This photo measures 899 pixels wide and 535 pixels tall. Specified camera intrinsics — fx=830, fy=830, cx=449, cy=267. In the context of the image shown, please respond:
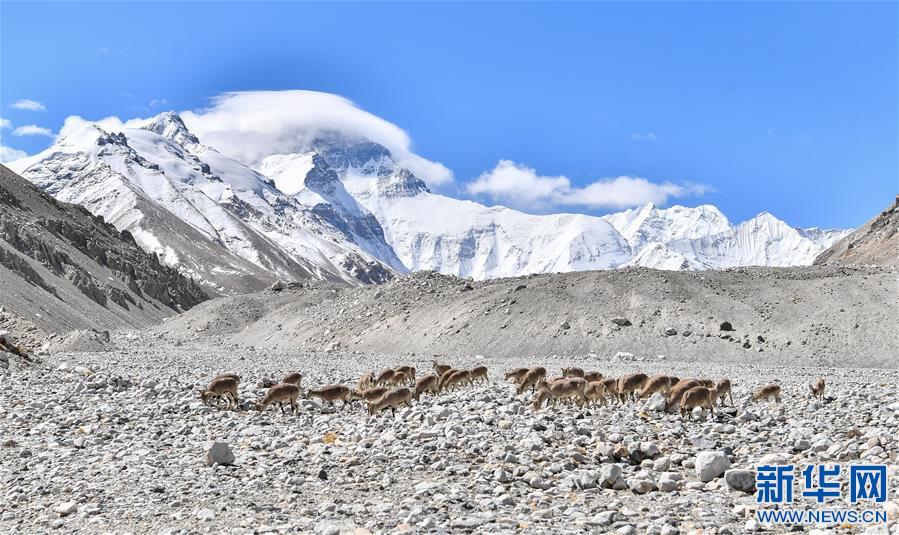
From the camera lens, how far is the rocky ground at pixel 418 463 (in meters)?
12.3

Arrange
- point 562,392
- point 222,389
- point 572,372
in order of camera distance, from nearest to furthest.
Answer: point 562,392 < point 222,389 < point 572,372

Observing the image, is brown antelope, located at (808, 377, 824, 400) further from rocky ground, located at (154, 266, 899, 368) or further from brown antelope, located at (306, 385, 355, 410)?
rocky ground, located at (154, 266, 899, 368)

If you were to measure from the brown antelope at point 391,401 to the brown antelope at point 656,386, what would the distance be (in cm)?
657

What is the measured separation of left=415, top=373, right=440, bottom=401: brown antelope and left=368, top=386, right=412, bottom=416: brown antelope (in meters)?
2.90

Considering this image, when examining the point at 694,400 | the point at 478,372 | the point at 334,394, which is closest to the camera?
the point at 694,400

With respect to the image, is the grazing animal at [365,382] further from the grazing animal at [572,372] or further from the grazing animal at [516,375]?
the grazing animal at [572,372]

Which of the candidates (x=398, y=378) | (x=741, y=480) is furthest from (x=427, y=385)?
(x=741, y=480)

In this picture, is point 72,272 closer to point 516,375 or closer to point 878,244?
point 516,375

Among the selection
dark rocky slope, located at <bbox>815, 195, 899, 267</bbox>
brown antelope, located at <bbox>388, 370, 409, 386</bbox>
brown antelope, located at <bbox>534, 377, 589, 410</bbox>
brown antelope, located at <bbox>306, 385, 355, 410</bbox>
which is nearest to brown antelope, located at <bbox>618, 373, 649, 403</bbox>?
brown antelope, located at <bbox>534, 377, 589, 410</bbox>

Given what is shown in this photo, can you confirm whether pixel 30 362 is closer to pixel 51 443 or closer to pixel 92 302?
pixel 51 443

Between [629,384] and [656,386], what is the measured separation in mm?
835

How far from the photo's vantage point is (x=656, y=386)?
2317cm

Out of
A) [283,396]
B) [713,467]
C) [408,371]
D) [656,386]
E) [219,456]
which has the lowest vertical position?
[219,456]

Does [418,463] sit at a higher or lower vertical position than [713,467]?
lower
